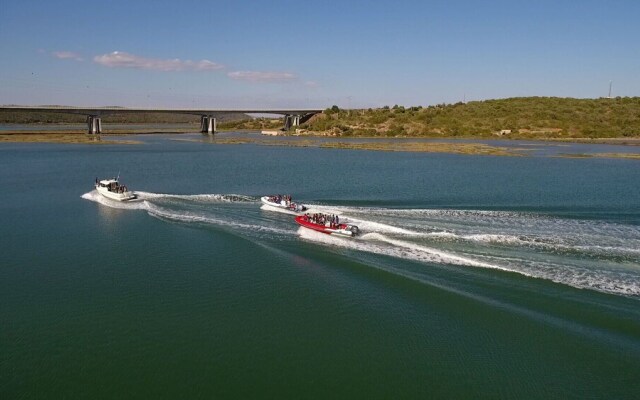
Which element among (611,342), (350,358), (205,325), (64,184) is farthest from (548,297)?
(64,184)

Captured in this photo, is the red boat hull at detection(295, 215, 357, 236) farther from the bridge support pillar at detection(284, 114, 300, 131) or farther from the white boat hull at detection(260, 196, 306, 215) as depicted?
the bridge support pillar at detection(284, 114, 300, 131)

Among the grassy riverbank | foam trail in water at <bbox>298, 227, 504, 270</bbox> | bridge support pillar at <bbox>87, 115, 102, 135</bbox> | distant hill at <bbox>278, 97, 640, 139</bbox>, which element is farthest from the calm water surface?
bridge support pillar at <bbox>87, 115, 102, 135</bbox>

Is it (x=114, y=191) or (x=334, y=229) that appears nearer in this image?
(x=334, y=229)

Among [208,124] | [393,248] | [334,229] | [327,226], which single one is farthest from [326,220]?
[208,124]

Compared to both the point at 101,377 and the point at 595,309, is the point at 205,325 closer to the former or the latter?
the point at 101,377

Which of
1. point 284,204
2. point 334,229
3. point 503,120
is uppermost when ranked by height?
point 503,120

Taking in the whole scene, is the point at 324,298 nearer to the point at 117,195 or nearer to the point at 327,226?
the point at 327,226

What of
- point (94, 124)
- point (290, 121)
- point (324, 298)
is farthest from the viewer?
point (290, 121)

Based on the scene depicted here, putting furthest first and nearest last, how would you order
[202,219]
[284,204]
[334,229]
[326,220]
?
[284,204] → [202,219] → [326,220] → [334,229]
